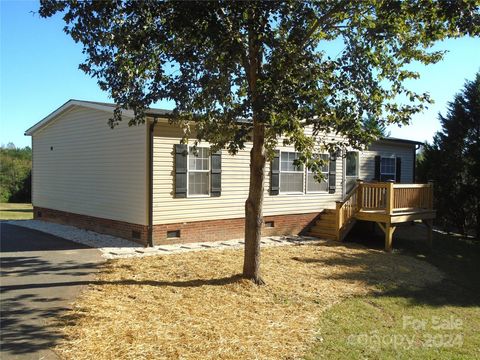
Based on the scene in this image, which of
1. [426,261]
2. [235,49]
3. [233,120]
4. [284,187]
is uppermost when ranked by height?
[235,49]

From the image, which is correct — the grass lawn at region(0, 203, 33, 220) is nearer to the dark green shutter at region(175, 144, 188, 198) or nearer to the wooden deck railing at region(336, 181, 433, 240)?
the dark green shutter at region(175, 144, 188, 198)

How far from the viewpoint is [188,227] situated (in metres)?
11.9

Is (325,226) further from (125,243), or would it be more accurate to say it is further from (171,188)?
(125,243)

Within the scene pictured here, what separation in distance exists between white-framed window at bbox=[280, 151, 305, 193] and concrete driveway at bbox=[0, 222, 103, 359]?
21.0ft

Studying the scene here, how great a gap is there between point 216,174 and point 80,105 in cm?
473

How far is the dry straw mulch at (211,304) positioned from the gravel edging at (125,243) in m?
0.74

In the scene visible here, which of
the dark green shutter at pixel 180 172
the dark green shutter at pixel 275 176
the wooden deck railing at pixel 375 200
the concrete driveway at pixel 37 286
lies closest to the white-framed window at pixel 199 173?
the dark green shutter at pixel 180 172

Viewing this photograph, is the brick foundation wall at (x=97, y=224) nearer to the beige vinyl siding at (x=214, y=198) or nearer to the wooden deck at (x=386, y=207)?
the beige vinyl siding at (x=214, y=198)

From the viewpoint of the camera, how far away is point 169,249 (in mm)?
10766

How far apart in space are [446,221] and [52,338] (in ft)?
60.0

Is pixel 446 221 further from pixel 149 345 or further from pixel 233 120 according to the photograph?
pixel 149 345

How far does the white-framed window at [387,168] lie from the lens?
702 inches

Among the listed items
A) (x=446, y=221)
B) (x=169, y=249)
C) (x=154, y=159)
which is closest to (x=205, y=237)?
(x=169, y=249)

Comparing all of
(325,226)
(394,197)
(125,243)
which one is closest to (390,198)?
(394,197)
